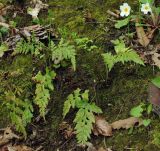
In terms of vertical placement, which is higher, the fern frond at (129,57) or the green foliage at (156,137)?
the fern frond at (129,57)

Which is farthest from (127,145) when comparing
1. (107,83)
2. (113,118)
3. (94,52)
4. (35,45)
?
(35,45)

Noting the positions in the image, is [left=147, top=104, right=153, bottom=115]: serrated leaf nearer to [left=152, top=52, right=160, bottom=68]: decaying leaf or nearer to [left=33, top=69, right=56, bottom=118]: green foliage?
[left=152, top=52, right=160, bottom=68]: decaying leaf

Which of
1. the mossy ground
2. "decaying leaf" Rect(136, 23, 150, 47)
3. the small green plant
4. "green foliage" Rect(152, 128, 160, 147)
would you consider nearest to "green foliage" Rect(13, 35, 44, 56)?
the mossy ground

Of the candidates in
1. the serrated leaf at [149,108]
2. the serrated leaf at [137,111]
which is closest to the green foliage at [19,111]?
the serrated leaf at [137,111]

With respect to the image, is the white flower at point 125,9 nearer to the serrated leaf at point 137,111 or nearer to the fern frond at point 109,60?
the fern frond at point 109,60

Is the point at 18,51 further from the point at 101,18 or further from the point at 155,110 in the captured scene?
the point at 155,110
